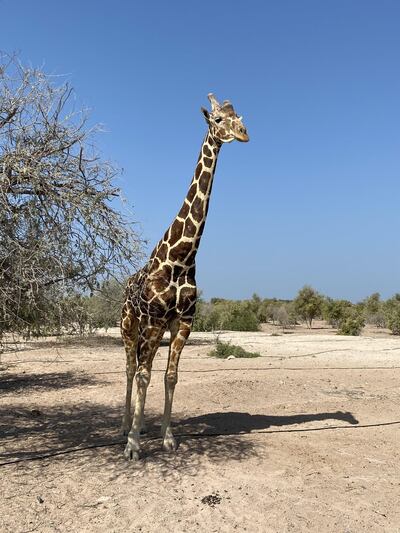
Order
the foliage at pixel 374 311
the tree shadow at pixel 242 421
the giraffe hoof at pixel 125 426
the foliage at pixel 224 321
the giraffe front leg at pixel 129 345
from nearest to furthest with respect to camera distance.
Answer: the giraffe front leg at pixel 129 345
the giraffe hoof at pixel 125 426
the tree shadow at pixel 242 421
the foliage at pixel 224 321
the foliage at pixel 374 311

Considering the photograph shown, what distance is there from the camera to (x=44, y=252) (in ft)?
19.1

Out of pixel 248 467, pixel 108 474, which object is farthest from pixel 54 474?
pixel 248 467

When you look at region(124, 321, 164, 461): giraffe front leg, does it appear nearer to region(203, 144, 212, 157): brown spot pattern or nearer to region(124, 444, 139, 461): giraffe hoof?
region(124, 444, 139, 461): giraffe hoof

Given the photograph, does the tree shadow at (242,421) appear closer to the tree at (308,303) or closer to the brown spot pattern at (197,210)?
the brown spot pattern at (197,210)

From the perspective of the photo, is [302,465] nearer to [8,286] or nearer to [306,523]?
[306,523]

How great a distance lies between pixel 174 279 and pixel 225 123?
7.32ft

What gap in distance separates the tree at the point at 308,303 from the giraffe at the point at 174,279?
122ft

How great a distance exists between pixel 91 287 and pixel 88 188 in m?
1.22

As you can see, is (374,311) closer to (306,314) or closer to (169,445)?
(306,314)

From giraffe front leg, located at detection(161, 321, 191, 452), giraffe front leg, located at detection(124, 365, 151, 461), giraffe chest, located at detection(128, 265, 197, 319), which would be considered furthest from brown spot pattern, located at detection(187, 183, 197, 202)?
giraffe front leg, located at detection(124, 365, 151, 461)

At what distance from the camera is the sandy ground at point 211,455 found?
16.9 feet

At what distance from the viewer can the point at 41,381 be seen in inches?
511

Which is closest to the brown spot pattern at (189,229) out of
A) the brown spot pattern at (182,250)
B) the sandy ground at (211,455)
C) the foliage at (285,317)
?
the brown spot pattern at (182,250)

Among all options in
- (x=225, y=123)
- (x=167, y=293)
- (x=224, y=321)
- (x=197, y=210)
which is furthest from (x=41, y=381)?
(x=224, y=321)
